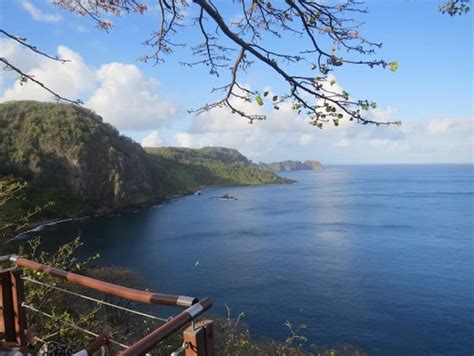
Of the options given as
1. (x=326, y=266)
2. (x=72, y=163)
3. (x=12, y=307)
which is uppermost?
(x=72, y=163)

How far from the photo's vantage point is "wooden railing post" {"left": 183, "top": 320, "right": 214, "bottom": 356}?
241 cm

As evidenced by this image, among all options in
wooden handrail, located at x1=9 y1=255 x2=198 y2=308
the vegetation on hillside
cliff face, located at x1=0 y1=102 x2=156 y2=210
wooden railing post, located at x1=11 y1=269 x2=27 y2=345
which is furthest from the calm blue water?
the vegetation on hillside

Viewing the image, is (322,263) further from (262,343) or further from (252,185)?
(252,185)

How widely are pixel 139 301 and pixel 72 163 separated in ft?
281

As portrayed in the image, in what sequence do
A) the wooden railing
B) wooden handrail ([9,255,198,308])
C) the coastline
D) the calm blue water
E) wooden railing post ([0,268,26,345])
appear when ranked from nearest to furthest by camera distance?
the wooden railing → wooden handrail ([9,255,198,308]) → wooden railing post ([0,268,26,345]) → the calm blue water → the coastline

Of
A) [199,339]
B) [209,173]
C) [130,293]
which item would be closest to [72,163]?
[209,173]

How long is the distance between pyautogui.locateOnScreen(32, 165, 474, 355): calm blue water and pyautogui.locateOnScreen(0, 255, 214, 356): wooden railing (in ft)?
73.6

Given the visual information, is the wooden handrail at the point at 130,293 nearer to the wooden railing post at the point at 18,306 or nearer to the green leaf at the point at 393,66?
the wooden railing post at the point at 18,306

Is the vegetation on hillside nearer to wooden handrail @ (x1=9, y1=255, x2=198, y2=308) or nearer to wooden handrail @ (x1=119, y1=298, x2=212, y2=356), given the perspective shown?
wooden handrail @ (x1=9, y1=255, x2=198, y2=308)

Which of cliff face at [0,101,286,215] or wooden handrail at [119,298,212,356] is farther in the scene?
cliff face at [0,101,286,215]

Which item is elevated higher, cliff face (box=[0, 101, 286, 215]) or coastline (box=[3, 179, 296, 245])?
cliff face (box=[0, 101, 286, 215])

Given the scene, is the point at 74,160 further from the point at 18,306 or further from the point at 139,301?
the point at 139,301

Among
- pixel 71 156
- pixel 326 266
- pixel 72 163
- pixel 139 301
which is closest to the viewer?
pixel 139 301

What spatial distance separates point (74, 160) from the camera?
83312 mm
